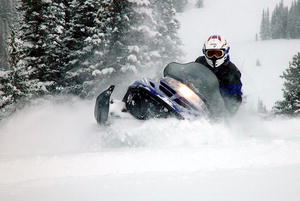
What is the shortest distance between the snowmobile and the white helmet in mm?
579

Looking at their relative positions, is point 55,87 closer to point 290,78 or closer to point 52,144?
point 52,144

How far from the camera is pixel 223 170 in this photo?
2551 mm

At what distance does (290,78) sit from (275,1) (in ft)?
435

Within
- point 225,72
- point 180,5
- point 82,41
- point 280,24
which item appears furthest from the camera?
point 180,5

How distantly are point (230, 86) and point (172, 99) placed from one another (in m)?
1.30

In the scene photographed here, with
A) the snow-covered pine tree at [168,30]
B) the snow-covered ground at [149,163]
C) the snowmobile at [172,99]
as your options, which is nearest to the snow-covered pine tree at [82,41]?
the snow-covered pine tree at [168,30]

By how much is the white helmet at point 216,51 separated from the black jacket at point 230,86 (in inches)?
5.6

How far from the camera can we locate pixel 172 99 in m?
4.36

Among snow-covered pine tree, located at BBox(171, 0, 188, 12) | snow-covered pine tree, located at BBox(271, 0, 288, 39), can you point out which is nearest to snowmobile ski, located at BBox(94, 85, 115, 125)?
snow-covered pine tree, located at BBox(271, 0, 288, 39)

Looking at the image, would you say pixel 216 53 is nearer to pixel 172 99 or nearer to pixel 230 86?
pixel 230 86

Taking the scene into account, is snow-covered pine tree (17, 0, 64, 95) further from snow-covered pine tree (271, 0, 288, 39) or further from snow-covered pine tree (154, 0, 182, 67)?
snow-covered pine tree (271, 0, 288, 39)

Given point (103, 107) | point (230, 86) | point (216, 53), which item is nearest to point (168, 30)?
point (216, 53)

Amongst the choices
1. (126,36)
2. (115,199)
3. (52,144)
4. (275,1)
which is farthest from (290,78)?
(275,1)

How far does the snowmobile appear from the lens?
166 inches
